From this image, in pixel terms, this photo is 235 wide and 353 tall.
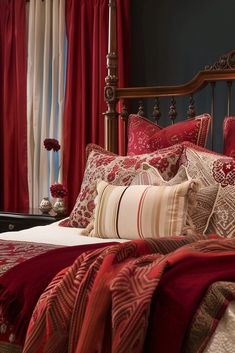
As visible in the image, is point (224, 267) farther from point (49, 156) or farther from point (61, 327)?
point (49, 156)

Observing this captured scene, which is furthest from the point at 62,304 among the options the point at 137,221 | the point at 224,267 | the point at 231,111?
the point at 231,111

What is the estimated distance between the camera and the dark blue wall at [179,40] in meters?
3.03

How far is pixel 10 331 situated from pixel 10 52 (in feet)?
9.46

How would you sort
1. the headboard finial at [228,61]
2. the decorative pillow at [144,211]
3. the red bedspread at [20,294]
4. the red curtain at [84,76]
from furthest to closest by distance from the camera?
the red curtain at [84,76], the headboard finial at [228,61], the decorative pillow at [144,211], the red bedspread at [20,294]

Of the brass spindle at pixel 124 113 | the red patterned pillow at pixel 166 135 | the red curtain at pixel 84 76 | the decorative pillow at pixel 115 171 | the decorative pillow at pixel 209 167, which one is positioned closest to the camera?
the decorative pillow at pixel 209 167

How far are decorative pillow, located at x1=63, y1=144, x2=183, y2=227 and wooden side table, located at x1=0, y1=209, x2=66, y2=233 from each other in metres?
0.71

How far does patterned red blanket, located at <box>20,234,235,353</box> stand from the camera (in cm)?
87

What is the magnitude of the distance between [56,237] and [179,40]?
178 centimetres

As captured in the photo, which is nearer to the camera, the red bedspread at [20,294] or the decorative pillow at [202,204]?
the red bedspread at [20,294]

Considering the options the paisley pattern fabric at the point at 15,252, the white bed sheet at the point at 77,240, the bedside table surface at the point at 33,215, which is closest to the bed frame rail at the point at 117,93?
the bedside table surface at the point at 33,215

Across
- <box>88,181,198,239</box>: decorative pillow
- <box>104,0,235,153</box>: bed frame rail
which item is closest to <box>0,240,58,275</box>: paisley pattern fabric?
<box>88,181,198,239</box>: decorative pillow

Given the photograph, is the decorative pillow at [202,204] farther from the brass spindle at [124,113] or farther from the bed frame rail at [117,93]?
the brass spindle at [124,113]

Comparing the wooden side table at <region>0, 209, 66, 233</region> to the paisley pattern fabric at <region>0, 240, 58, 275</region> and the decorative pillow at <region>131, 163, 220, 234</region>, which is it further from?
the paisley pattern fabric at <region>0, 240, 58, 275</region>

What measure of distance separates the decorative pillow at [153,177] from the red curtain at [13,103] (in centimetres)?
170
